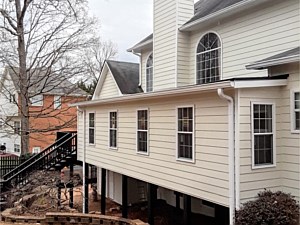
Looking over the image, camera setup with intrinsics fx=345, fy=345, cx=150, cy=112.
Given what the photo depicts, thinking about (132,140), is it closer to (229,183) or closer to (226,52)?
(226,52)

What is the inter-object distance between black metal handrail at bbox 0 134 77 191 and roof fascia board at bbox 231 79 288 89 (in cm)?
1164

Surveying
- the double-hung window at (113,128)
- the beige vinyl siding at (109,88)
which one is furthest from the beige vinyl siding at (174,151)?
the beige vinyl siding at (109,88)

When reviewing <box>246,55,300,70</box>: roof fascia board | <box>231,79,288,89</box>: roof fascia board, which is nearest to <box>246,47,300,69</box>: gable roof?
<box>246,55,300,70</box>: roof fascia board

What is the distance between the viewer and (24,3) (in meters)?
20.6

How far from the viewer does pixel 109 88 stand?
57.3 feet

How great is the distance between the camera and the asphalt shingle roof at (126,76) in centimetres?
1621

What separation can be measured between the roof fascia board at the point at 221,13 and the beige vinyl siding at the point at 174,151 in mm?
3092

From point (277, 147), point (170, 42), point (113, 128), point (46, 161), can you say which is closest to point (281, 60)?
point (277, 147)

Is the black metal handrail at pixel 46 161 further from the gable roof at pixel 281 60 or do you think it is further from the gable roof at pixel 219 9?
the gable roof at pixel 281 60

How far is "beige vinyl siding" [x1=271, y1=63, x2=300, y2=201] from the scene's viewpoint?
6980 millimetres

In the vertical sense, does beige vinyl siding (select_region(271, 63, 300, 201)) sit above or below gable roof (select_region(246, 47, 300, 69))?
below

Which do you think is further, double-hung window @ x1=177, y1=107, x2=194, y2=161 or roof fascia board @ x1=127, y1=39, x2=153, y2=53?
roof fascia board @ x1=127, y1=39, x2=153, y2=53

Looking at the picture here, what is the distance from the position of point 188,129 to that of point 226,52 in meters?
3.25

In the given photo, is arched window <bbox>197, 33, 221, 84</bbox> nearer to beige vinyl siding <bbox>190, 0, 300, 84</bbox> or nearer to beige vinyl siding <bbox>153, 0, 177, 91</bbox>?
beige vinyl siding <bbox>190, 0, 300, 84</bbox>
